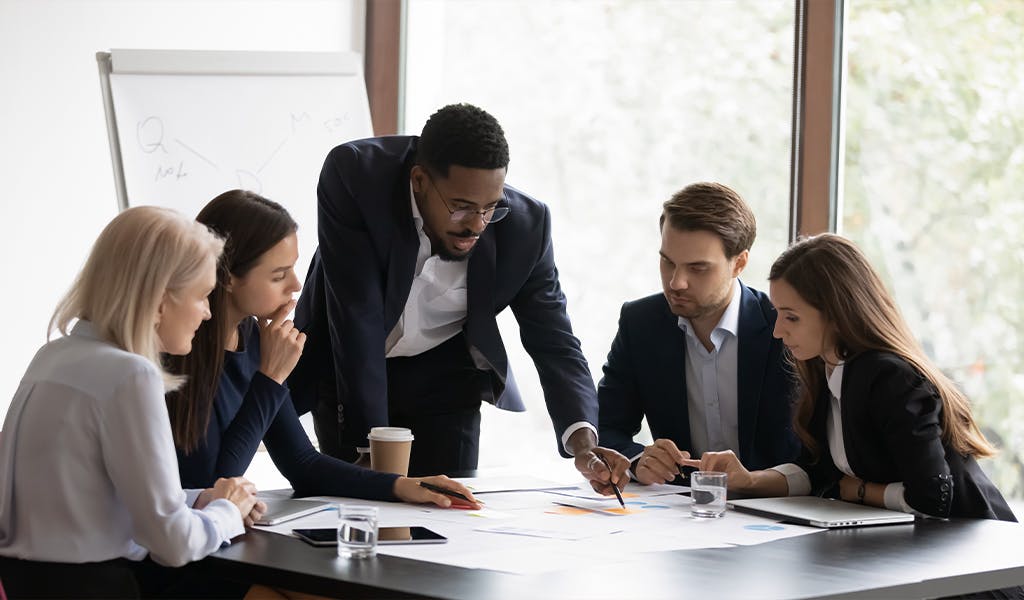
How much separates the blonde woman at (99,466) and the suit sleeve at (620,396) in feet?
4.13

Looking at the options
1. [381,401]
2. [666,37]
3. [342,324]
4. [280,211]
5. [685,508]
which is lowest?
[685,508]

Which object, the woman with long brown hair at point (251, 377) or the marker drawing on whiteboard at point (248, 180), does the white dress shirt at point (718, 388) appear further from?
the marker drawing on whiteboard at point (248, 180)

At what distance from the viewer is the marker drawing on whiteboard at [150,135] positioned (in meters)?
3.69

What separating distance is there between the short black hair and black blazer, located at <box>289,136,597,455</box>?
13cm

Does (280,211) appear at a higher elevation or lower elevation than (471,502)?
higher

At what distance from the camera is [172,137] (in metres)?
3.73

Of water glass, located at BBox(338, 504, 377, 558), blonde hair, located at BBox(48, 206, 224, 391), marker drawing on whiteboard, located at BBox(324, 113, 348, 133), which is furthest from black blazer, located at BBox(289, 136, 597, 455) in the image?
marker drawing on whiteboard, located at BBox(324, 113, 348, 133)

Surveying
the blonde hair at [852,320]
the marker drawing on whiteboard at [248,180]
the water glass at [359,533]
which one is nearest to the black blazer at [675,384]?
the blonde hair at [852,320]

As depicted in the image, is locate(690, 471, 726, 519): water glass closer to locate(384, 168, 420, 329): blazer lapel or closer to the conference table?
the conference table

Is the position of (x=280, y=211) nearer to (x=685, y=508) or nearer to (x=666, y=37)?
(x=685, y=508)

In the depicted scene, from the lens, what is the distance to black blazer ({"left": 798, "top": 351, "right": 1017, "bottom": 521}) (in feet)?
7.07

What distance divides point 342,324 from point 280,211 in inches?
13.0

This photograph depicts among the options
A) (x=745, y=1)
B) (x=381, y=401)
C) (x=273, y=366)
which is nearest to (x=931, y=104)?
(x=745, y=1)

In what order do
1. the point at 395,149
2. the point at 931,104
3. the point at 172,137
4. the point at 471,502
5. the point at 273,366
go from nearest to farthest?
1. the point at 471,502
2. the point at 273,366
3. the point at 395,149
4. the point at 172,137
5. the point at 931,104
